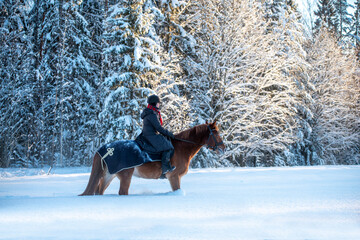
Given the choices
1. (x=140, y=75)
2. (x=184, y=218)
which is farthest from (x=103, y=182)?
(x=140, y=75)

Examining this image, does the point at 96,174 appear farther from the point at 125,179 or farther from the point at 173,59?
the point at 173,59

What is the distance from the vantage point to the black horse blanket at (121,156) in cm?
713

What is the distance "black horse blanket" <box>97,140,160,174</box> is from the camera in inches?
281

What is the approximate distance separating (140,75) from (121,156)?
10.9 meters

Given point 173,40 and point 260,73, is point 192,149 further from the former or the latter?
point 260,73

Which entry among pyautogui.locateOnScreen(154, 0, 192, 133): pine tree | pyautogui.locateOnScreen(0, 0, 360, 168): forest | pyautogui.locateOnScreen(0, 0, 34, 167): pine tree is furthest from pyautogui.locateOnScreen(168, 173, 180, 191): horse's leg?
pyautogui.locateOnScreen(0, 0, 34, 167): pine tree

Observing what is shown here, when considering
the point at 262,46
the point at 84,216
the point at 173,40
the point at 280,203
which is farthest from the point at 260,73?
the point at 84,216

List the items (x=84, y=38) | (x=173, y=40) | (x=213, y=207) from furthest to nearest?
(x=84, y=38) → (x=173, y=40) → (x=213, y=207)

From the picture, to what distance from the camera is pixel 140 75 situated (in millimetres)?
Result: 17672

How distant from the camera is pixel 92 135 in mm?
24156

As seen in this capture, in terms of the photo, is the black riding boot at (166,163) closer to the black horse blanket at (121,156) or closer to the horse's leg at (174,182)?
the horse's leg at (174,182)

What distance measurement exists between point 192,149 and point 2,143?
14141 millimetres

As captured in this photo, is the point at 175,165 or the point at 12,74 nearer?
the point at 175,165

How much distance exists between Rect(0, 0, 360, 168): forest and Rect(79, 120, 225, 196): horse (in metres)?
9.31
